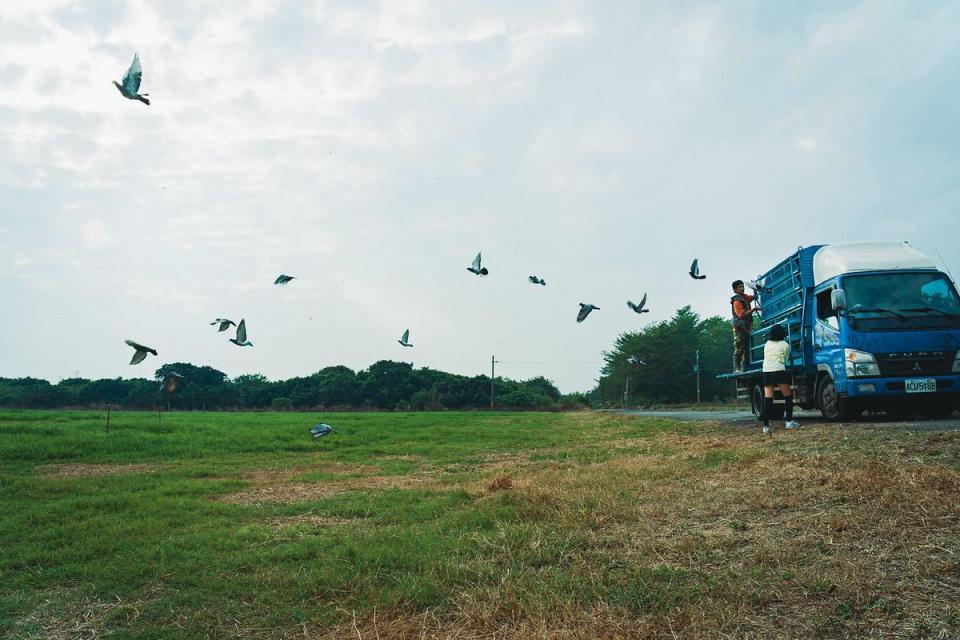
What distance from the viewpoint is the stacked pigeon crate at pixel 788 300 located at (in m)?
16.0

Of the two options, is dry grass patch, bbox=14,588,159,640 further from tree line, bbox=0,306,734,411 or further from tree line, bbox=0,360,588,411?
tree line, bbox=0,306,734,411

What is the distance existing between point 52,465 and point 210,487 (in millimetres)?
6949

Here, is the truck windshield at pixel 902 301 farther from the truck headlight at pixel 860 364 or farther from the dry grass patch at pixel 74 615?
the dry grass patch at pixel 74 615

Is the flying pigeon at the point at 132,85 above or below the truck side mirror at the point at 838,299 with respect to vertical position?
above

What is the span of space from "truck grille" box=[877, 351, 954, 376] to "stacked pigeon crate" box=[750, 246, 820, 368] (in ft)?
8.71

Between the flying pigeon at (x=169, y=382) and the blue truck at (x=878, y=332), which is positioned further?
the flying pigeon at (x=169, y=382)

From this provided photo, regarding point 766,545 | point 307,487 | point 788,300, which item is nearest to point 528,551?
point 766,545

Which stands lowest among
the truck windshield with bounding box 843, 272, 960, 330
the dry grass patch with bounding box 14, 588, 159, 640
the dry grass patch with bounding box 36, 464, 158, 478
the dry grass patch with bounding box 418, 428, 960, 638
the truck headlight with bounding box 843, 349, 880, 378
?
the dry grass patch with bounding box 14, 588, 159, 640

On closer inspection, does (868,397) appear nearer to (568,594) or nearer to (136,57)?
(568,594)

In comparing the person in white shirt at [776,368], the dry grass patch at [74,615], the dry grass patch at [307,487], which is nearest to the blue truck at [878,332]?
the person in white shirt at [776,368]

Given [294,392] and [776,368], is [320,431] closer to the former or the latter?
[776,368]

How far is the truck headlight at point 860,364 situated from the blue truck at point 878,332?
0.7 inches

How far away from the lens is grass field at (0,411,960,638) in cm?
485

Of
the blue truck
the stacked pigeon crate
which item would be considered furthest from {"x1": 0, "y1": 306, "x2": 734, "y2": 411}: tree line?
the blue truck
